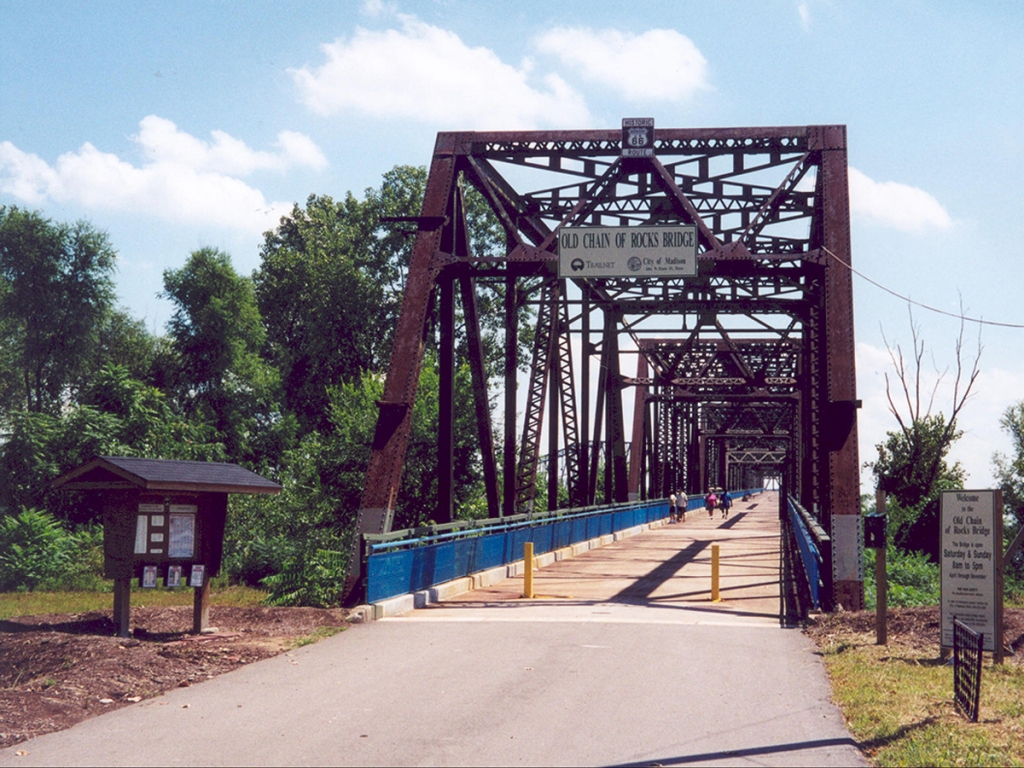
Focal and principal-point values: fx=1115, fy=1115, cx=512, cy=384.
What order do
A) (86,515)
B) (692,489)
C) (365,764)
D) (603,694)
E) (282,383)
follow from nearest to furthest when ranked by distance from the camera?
(365,764) < (603,694) < (86,515) < (282,383) < (692,489)

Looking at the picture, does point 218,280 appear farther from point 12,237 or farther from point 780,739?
point 780,739

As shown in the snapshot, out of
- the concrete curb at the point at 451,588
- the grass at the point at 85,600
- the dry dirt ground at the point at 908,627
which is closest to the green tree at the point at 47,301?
the grass at the point at 85,600

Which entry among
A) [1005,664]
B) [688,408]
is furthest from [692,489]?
[1005,664]

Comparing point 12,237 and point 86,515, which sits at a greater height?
point 12,237

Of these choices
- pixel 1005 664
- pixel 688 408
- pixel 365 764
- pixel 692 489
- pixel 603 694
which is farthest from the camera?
pixel 692 489

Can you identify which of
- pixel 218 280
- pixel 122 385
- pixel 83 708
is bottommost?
pixel 83 708

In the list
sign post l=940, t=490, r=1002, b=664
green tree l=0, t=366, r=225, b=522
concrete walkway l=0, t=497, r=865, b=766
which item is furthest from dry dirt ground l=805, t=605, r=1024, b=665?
green tree l=0, t=366, r=225, b=522

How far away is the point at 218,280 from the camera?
A: 176 ft

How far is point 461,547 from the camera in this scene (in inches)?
768

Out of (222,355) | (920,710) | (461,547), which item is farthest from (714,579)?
(222,355)

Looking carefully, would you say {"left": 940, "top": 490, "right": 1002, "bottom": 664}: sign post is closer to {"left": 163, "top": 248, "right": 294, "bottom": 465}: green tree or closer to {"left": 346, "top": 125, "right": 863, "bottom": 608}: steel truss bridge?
{"left": 346, "top": 125, "right": 863, "bottom": 608}: steel truss bridge

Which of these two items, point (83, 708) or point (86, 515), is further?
point (86, 515)

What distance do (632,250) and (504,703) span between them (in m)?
11.9

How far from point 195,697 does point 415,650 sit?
335 centimetres
